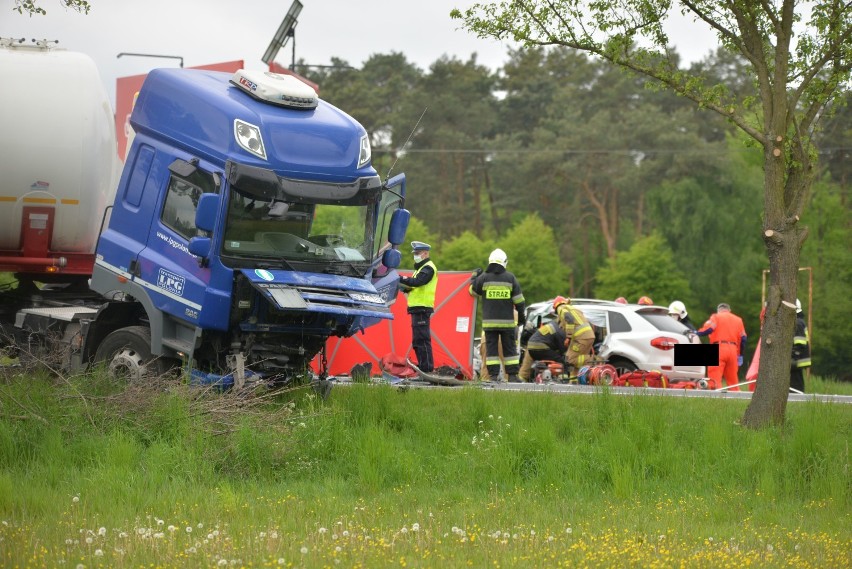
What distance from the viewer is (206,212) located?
12203 mm

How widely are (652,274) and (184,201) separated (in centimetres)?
4534

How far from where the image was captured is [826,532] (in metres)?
9.19

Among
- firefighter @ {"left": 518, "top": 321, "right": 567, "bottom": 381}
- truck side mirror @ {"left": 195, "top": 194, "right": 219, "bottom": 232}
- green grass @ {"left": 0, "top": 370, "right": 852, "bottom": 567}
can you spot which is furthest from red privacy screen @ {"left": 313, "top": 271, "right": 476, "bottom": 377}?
truck side mirror @ {"left": 195, "top": 194, "right": 219, "bottom": 232}

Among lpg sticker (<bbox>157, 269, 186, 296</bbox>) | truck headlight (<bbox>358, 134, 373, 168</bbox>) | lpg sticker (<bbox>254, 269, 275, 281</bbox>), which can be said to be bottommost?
lpg sticker (<bbox>157, 269, 186, 296</bbox>)

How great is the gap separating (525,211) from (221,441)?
5407 cm

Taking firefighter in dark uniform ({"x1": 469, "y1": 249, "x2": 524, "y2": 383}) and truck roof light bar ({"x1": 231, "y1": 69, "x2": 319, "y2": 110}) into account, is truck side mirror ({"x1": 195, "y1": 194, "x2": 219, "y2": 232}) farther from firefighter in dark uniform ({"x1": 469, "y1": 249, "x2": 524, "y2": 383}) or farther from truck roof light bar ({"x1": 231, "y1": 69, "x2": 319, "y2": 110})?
firefighter in dark uniform ({"x1": 469, "y1": 249, "x2": 524, "y2": 383})

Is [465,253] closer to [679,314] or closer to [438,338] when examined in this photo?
[679,314]

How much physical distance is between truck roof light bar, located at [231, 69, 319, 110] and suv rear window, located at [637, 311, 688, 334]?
8.23 meters

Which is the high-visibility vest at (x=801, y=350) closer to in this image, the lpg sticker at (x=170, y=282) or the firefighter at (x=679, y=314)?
the firefighter at (x=679, y=314)

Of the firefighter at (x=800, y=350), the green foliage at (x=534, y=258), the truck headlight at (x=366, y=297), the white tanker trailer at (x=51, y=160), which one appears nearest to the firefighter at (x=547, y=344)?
the firefighter at (x=800, y=350)

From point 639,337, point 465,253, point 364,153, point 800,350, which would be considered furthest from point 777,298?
point 465,253

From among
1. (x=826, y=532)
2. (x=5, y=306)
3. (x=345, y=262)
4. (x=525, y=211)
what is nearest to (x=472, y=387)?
(x=345, y=262)

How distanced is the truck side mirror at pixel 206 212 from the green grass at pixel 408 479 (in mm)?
1643

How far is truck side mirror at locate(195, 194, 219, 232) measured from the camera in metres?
12.2
